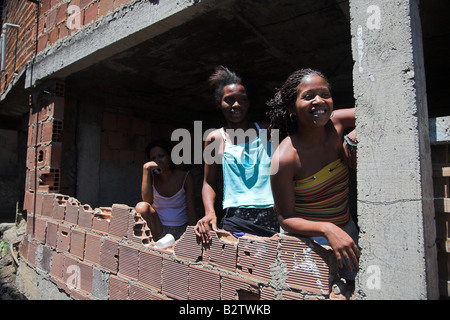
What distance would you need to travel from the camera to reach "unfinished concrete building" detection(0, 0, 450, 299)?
159 centimetres

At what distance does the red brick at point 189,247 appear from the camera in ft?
8.24

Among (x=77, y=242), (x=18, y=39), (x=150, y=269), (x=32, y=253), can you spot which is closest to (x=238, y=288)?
(x=150, y=269)

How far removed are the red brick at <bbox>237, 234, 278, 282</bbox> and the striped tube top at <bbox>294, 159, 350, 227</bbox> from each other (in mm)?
271

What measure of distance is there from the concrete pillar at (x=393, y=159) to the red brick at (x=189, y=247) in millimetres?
1217

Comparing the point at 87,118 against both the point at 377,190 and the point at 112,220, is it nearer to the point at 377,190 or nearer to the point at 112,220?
the point at 112,220

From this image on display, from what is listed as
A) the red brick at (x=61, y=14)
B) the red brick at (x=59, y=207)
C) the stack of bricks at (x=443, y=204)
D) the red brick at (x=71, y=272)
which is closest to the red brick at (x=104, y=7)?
the red brick at (x=61, y=14)

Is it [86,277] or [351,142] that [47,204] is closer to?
[86,277]

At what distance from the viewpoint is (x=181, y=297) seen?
2.57 m

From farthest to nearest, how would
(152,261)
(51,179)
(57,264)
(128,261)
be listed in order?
(51,179) → (57,264) → (128,261) → (152,261)

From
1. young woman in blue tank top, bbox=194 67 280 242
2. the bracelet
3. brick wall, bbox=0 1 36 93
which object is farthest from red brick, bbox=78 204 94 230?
the bracelet

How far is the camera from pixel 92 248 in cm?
351

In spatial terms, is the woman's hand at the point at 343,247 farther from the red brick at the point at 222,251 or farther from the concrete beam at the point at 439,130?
the red brick at the point at 222,251

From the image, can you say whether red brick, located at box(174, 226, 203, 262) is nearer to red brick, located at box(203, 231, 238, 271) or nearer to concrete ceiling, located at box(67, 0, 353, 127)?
red brick, located at box(203, 231, 238, 271)

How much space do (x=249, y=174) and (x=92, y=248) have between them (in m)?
2.02
